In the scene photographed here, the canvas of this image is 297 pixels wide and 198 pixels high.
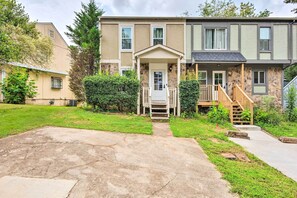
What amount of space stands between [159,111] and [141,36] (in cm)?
543

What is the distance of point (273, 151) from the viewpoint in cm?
673

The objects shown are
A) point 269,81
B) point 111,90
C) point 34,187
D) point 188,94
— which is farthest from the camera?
point 269,81

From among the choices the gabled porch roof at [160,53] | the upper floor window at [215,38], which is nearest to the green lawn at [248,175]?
the gabled porch roof at [160,53]

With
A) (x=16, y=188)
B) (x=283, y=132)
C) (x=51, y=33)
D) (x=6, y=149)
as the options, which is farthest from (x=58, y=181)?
(x=51, y=33)

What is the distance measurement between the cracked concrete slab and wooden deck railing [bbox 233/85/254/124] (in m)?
10.1

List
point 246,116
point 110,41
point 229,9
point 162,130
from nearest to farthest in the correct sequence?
point 162,130
point 246,116
point 110,41
point 229,9

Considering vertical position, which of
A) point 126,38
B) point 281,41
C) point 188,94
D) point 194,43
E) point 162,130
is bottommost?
point 162,130

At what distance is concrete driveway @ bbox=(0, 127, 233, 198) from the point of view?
355 cm

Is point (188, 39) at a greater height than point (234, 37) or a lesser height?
lesser

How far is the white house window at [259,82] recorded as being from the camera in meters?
14.4

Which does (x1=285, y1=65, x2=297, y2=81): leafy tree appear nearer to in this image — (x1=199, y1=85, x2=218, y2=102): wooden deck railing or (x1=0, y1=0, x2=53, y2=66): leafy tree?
(x1=199, y1=85, x2=218, y2=102): wooden deck railing

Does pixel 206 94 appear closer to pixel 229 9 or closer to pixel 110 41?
pixel 110 41

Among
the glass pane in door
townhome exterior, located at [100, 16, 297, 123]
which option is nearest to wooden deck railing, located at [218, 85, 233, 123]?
townhome exterior, located at [100, 16, 297, 123]

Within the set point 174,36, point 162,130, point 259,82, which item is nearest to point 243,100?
point 259,82
